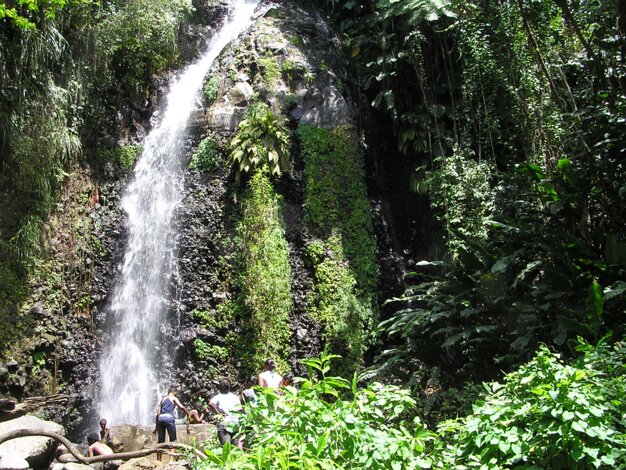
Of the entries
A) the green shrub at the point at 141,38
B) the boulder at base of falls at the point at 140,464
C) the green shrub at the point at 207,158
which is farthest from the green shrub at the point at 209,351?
the green shrub at the point at 141,38

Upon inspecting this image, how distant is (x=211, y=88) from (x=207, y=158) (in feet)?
6.57

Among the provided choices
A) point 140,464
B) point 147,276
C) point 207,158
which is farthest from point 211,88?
point 140,464

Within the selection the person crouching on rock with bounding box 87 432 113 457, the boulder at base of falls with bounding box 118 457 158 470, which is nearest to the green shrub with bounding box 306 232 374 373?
the boulder at base of falls with bounding box 118 457 158 470

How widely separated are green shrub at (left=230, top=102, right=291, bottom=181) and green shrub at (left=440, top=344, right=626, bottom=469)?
25.5ft

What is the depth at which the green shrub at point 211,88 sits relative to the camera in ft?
39.6

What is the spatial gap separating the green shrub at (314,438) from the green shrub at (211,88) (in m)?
10.1

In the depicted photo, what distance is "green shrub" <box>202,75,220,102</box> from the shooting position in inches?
475

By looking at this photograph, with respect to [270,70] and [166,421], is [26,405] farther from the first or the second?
[270,70]

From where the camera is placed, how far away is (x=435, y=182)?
9.49 m

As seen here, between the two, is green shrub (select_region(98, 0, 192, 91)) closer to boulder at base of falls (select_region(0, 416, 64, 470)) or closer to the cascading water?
the cascading water

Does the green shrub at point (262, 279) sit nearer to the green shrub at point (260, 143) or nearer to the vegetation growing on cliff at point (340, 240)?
the green shrub at point (260, 143)

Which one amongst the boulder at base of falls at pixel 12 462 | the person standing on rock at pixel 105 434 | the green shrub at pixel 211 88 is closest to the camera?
the boulder at base of falls at pixel 12 462

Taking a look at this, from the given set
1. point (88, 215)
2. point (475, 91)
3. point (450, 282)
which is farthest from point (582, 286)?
point (88, 215)

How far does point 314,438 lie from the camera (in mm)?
2633
